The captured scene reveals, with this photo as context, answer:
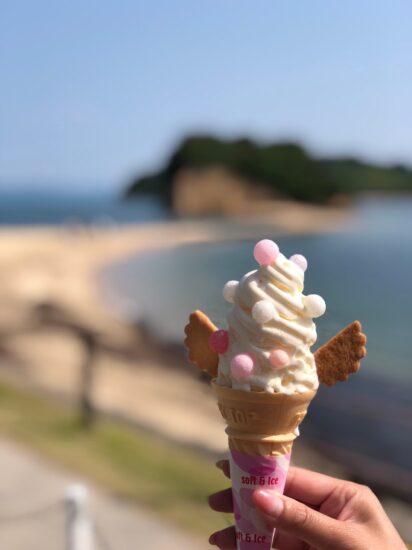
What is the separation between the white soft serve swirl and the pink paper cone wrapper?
209 millimetres

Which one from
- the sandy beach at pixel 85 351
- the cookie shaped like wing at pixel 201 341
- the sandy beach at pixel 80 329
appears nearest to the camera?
the cookie shaped like wing at pixel 201 341

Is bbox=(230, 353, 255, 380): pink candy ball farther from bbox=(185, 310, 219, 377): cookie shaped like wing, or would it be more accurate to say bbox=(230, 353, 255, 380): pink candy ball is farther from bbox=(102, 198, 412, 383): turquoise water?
bbox=(102, 198, 412, 383): turquoise water

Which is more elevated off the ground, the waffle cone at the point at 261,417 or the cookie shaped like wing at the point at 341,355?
the cookie shaped like wing at the point at 341,355

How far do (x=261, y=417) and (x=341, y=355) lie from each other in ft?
0.89

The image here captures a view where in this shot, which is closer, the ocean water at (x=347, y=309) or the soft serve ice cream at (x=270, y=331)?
the soft serve ice cream at (x=270, y=331)

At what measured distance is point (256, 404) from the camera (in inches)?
78.3

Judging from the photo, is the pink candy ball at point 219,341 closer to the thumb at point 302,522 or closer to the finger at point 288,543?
the thumb at point 302,522

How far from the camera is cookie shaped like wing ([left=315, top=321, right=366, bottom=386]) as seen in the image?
2018mm

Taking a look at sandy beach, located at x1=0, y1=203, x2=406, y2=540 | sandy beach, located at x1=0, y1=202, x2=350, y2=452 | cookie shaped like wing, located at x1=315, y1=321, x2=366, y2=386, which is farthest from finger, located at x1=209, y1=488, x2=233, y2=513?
sandy beach, located at x1=0, y1=202, x2=350, y2=452

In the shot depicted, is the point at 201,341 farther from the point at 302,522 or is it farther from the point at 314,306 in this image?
the point at 302,522

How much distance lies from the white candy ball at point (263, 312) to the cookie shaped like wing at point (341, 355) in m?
0.21

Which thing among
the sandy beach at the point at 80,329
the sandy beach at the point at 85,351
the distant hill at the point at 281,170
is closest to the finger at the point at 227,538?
the sandy beach at the point at 85,351

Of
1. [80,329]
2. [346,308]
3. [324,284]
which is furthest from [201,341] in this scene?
[324,284]

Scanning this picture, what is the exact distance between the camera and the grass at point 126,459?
574cm
